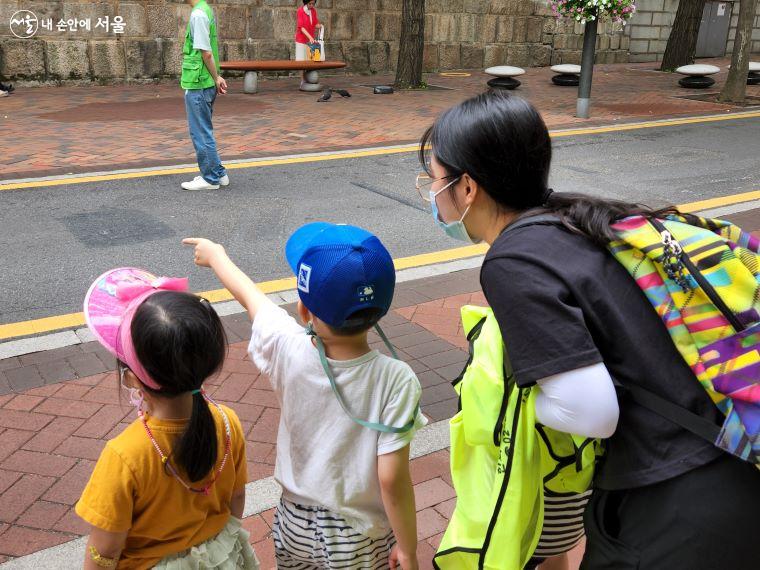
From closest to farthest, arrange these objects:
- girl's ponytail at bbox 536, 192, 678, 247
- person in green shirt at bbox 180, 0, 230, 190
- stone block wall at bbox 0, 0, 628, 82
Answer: girl's ponytail at bbox 536, 192, 678, 247
person in green shirt at bbox 180, 0, 230, 190
stone block wall at bbox 0, 0, 628, 82

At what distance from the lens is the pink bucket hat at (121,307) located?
1.76m

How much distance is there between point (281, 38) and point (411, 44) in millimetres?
2707

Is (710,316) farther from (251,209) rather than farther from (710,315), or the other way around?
(251,209)

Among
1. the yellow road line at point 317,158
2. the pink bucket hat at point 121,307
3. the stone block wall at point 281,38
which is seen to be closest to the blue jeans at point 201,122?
the yellow road line at point 317,158

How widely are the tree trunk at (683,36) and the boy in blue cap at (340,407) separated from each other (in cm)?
1898

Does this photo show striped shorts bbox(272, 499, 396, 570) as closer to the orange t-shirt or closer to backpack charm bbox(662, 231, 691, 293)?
the orange t-shirt

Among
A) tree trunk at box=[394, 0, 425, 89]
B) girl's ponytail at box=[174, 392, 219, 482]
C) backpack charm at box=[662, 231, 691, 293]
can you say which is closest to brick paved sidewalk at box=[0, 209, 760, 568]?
girl's ponytail at box=[174, 392, 219, 482]

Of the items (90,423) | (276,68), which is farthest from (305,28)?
(90,423)

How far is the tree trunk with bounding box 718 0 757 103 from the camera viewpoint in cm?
1389

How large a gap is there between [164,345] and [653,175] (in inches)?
317

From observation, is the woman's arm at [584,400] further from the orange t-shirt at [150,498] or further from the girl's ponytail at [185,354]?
the orange t-shirt at [150,498]

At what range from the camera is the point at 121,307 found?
1.85 m

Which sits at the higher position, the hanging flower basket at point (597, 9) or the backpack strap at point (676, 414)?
the hanging flower basket at point (597, 9)

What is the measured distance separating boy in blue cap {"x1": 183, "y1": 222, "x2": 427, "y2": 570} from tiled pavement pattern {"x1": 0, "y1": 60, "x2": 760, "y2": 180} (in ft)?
22.8
